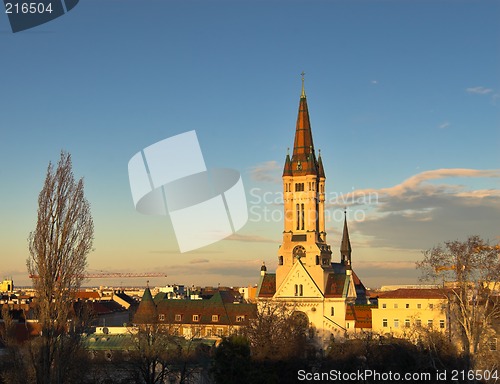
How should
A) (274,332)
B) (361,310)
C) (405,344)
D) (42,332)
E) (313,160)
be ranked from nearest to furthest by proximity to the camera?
1. (42,332)
2. (405,344)
3. (274,332)
4. (361,310)
5. (313,160)

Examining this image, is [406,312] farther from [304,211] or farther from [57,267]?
[57,267]

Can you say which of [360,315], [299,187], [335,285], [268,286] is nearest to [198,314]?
[268,286]

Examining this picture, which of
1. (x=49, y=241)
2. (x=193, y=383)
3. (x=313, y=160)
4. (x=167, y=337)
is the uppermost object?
(x=313, y=160)

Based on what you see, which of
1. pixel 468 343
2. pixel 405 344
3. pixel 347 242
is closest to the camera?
pixel 468 343

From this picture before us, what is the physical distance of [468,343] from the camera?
5678 centimetres

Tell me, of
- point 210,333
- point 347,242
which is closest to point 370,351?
point 210,333

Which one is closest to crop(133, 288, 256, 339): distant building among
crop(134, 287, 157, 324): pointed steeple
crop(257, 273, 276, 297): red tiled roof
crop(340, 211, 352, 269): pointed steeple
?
crop(134, 287, 157, 324): pointed steeple

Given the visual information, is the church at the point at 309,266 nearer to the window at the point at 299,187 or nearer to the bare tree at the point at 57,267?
the window at the point at 299,187

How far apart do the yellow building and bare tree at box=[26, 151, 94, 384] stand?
50.9m

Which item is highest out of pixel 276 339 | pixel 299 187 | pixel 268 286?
pixel 299 187

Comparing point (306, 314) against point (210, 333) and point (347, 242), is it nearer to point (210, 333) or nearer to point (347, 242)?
point (210, 333)

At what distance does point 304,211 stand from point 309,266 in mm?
8826

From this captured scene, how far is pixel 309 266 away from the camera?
352ft

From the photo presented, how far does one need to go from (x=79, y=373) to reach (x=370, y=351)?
2741 centimetres
